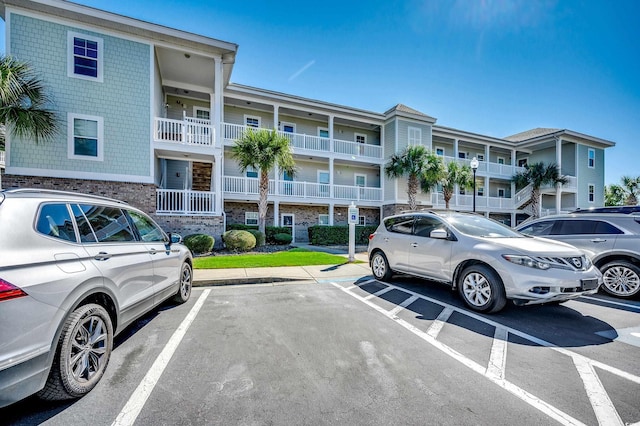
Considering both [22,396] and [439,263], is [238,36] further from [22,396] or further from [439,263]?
[22,396]

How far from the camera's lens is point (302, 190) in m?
17.6

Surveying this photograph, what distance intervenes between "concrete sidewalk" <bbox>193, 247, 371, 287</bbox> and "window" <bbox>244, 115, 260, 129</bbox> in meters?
12.6

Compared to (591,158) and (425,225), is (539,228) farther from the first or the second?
(591,158)

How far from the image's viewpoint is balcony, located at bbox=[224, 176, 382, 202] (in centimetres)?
1576

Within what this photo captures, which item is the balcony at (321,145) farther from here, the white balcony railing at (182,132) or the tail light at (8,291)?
the tail light at (8,291)

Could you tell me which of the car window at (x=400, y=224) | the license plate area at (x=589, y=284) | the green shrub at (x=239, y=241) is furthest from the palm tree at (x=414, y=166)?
the license plate area at (x=589, y=284)

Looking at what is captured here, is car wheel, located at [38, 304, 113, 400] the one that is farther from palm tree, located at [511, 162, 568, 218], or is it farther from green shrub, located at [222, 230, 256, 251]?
palm tree, located at [511, 162, 568, 218]

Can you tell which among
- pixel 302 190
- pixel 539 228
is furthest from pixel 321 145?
pixel 539 228

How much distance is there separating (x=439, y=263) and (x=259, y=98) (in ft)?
48.3

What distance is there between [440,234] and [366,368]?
3311 millimetres

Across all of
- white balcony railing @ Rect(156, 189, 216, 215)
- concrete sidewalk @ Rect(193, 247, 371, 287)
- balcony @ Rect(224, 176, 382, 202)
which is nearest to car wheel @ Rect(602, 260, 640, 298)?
concrete sidewalk @ Rect(193, 247, 371, 287)

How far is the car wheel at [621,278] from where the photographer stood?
230 inches

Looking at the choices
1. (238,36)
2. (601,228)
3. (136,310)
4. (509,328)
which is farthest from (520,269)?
(238,36)

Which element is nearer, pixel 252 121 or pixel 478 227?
pixel 478 227
